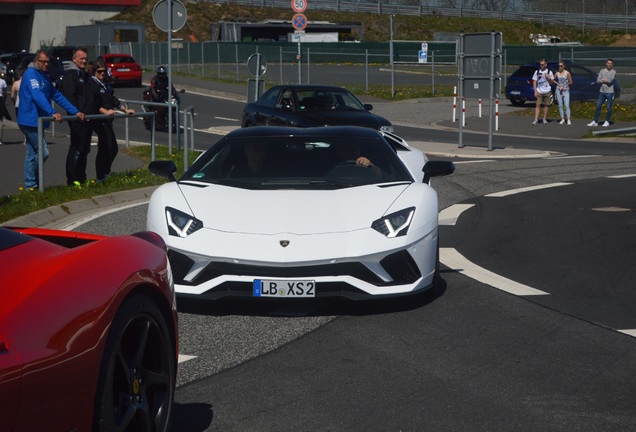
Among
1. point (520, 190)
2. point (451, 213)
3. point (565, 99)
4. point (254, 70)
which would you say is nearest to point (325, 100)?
point (520, 190)

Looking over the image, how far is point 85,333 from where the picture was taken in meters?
3.92

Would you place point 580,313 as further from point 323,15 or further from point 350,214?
point 323,15

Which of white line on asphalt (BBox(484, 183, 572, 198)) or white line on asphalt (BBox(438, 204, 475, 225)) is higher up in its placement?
white line on asphalt (BBox(438, 204, 475, 225))

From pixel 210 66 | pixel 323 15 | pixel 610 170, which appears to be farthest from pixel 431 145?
pixel 323 15

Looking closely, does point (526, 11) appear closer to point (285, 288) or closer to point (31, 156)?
point (31, 156)

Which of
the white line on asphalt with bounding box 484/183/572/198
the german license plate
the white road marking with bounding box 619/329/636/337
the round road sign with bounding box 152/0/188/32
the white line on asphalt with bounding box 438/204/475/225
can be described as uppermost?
the round road sign with bounding box 152/0/188/32

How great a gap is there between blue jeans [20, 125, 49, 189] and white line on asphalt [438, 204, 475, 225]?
5.23m

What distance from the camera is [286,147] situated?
9320mm

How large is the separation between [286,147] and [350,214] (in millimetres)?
1494

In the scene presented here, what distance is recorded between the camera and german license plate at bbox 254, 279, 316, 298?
24.7ft

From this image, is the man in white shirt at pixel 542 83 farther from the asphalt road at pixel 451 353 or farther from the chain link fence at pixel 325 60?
the asphalt road at pixel 451 353

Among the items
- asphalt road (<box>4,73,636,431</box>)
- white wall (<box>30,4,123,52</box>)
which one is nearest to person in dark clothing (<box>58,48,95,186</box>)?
asphalt road (<box>4,73,636,431</box>)

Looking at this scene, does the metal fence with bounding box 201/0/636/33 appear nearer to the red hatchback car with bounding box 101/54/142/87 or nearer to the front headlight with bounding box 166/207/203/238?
the red hatchback car with bounding box 101/54/142/87

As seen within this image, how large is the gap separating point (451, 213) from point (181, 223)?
621 centimetres
